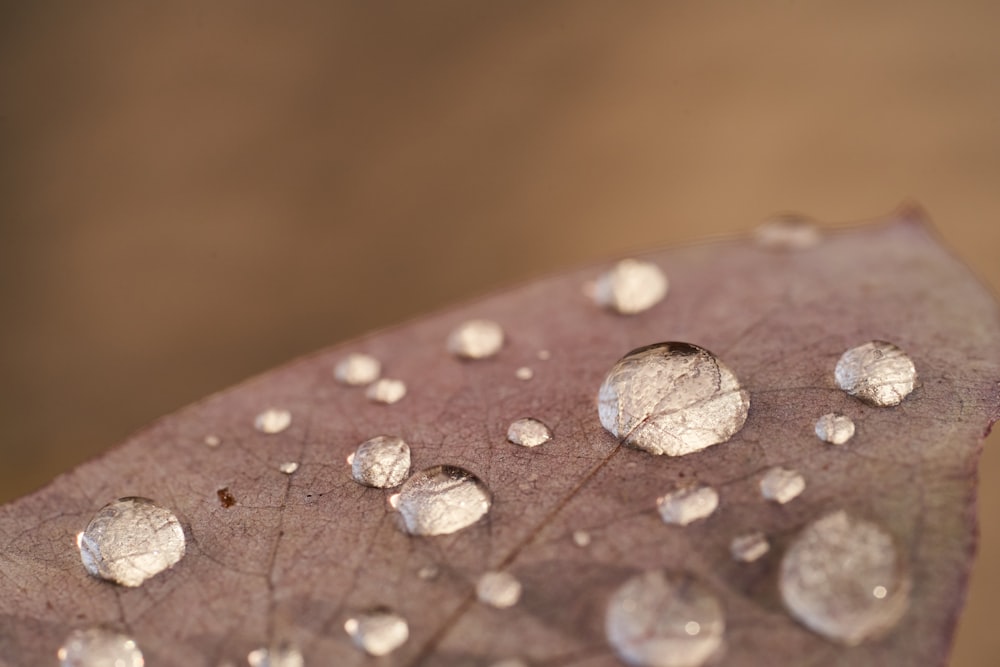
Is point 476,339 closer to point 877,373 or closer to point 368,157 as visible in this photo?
point 877,373

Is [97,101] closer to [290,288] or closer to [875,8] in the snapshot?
[290,288]

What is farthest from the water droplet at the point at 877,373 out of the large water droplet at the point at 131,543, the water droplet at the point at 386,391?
the large water droplet at the point at 131,543

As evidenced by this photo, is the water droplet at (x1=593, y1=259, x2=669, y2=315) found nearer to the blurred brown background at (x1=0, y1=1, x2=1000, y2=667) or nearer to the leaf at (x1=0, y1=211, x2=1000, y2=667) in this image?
the leaf at (x1=0, y1=211, x2=1000, y2=667)

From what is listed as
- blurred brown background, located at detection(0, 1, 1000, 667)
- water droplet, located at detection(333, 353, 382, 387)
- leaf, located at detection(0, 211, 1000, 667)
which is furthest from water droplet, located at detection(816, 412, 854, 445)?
blurred brown background, located at detection(0, 1, 1000, 667)

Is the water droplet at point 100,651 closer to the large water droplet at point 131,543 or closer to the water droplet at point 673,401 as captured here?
the large water droplet at point 131,543

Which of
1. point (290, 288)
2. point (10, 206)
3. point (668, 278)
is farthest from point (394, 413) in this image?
point (10, 206)

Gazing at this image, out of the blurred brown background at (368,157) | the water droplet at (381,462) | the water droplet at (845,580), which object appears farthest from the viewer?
the blurred brown background at (368,157)
